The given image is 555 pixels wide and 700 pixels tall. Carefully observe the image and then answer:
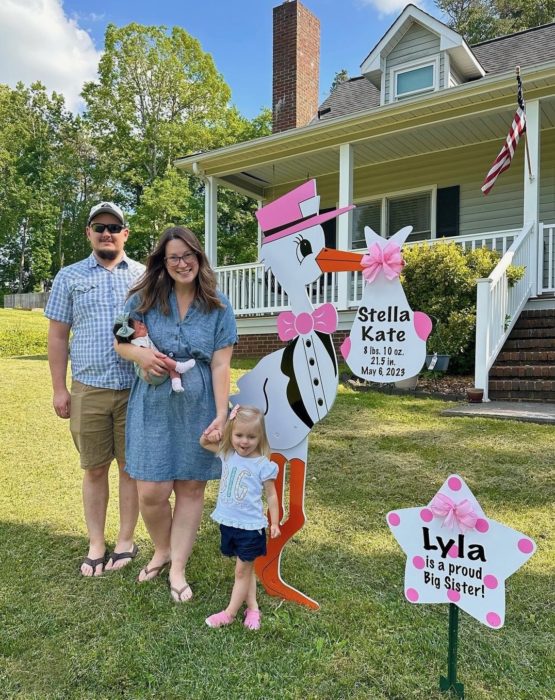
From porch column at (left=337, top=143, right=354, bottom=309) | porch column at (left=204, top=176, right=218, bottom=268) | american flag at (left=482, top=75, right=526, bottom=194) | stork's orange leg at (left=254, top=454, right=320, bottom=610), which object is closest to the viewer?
stork's orange leg at (left=254, top=454, right=320, bottom=610)

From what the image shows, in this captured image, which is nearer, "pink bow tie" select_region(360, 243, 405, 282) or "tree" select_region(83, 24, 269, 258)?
"pink bow tie" select_region(360, 243, 405, 282)

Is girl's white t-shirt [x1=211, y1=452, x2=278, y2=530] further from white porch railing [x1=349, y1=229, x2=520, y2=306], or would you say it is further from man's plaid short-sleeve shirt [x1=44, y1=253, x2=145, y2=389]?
white porch railing [x1=349, y1=229, x2=520, y2=306]

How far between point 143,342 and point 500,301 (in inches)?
210

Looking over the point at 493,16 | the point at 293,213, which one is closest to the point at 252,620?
the point at 293,213

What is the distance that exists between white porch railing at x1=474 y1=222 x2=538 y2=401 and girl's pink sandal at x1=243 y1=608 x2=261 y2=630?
450 centimetres

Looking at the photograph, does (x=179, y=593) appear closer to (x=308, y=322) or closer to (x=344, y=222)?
(x=308, y=322)

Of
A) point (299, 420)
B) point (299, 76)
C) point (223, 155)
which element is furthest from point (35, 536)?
point (299, 76)

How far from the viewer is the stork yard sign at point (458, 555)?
5.40 feet

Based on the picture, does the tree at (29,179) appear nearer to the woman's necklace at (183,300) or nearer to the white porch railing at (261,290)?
the white porch railing at (261,290)

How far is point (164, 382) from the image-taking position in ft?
7.52

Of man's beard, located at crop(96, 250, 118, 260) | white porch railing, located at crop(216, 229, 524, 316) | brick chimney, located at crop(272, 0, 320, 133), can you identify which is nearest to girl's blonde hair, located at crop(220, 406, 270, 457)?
man's beard, located at crop(96, 250, 118, 260)

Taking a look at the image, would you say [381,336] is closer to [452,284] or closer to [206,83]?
[452,284]

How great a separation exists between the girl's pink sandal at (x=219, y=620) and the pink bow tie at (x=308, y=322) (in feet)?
3.82

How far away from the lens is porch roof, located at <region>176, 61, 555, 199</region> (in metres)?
8.02
